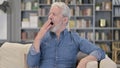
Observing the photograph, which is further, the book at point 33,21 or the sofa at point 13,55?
the book at point 33,21

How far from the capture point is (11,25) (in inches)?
333

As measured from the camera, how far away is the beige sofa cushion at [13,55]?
10.3 ft

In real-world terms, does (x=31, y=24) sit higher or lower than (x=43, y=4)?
lower

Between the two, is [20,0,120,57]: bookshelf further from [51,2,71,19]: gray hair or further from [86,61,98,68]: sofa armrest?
[86,61,98,68]: sofa armrest

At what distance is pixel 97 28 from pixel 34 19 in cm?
179

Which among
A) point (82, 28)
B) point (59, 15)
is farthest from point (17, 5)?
point (59, 15)

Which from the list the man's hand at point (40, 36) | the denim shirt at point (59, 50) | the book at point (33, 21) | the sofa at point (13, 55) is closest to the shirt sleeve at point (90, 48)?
the denim shirt at point (59, 50)

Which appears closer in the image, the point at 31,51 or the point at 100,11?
the point at 31,51

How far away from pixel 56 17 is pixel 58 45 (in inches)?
11.1

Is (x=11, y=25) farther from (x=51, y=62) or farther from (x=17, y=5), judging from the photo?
(x=51, y=62)

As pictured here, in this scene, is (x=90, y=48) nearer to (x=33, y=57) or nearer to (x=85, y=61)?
(x=85, y=61)

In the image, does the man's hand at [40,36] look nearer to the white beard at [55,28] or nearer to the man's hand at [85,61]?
the white beard at [55,28]

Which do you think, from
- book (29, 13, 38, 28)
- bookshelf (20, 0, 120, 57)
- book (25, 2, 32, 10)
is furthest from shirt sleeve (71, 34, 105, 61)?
book (25, 2, 32, 10)

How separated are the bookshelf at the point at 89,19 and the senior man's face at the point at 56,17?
528cm
